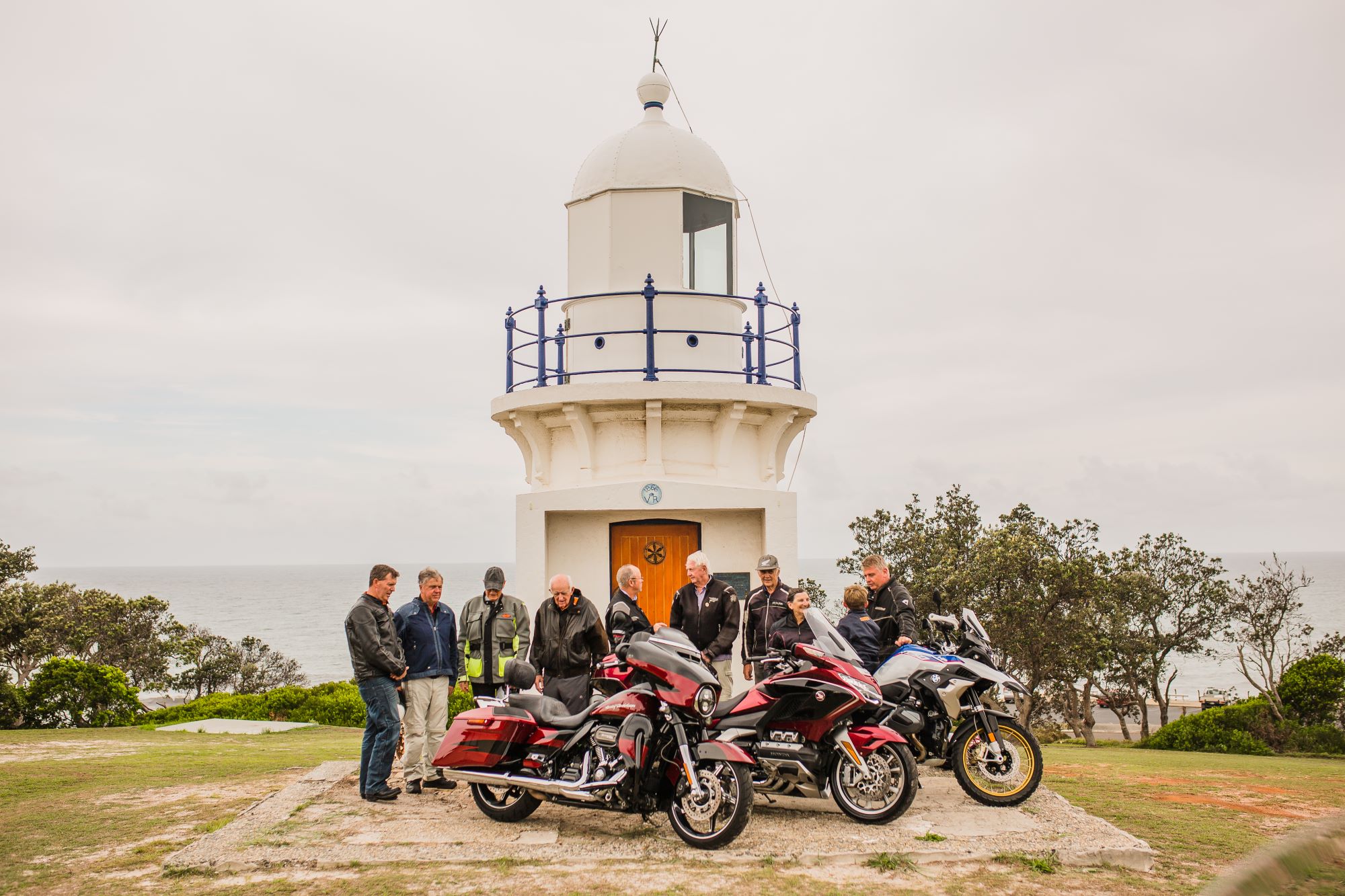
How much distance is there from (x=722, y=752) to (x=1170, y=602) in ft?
99.7

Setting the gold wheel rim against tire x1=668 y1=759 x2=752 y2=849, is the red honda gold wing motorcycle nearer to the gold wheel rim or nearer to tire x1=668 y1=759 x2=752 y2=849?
tire x1=668 y1=759 x2=752 y2=849

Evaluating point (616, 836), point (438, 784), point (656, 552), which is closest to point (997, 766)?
point (616, 836)

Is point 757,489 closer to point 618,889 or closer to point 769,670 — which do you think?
point 769,670

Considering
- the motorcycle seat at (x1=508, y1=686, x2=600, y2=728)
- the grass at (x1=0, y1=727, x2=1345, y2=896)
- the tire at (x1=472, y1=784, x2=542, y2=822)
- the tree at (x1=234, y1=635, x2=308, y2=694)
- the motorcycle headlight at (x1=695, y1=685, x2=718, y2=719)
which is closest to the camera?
the grass at (x1=0, y1=727, x2=1345, y2=896)

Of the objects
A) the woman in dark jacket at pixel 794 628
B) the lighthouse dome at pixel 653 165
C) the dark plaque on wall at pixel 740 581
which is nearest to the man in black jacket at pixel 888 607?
the woman in dark jacket at pixel 794 628

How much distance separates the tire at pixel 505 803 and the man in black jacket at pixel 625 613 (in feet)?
4.07

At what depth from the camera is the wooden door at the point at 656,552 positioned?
39.5ft

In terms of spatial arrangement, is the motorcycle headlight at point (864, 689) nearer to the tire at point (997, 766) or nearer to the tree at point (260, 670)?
the tire at point (997, 766)

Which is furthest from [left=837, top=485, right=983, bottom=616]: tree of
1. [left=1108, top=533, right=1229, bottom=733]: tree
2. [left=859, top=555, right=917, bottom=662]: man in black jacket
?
[left=859, top=555, right=917, bottom=662]: man in black jacket

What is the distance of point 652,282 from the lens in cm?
1242

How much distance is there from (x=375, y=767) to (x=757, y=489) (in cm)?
546

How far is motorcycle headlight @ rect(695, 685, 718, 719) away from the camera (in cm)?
677

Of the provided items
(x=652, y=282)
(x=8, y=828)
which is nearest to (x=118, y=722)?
(x=8, y=828)

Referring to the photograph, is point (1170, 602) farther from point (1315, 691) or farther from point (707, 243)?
point (707, 243)
